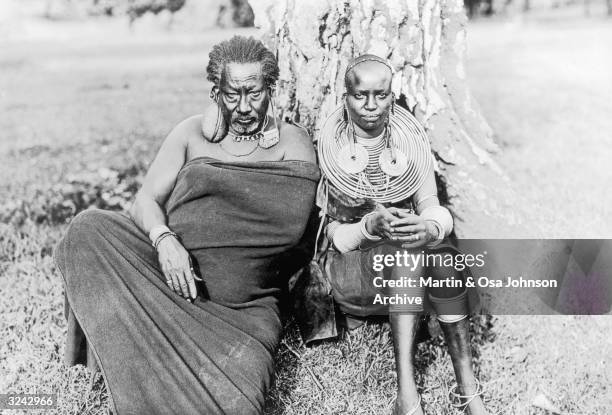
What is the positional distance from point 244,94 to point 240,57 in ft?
0.56

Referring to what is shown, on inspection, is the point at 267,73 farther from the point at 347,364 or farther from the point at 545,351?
the point at 545,351

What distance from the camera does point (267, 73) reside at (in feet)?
9.70

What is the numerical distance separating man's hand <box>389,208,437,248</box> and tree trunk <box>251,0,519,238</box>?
849mm

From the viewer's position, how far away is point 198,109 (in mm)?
6289

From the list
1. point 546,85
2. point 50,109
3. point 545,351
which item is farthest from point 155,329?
point 546,85

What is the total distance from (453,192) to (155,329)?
71.7 inches

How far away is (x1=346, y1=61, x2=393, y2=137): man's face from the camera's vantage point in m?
2.84

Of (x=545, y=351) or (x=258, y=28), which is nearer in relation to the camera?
(x=545, y=351)

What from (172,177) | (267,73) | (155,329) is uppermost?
(267,73)

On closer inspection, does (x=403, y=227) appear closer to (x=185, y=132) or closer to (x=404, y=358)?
(x=404, y=358)

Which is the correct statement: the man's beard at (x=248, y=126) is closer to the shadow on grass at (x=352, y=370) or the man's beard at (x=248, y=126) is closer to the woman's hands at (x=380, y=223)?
the woman's hands at (x=380, y=223)

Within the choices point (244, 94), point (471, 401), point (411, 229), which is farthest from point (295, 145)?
point (471, 401)

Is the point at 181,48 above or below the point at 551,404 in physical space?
above

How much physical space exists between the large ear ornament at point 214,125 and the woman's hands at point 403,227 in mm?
847
